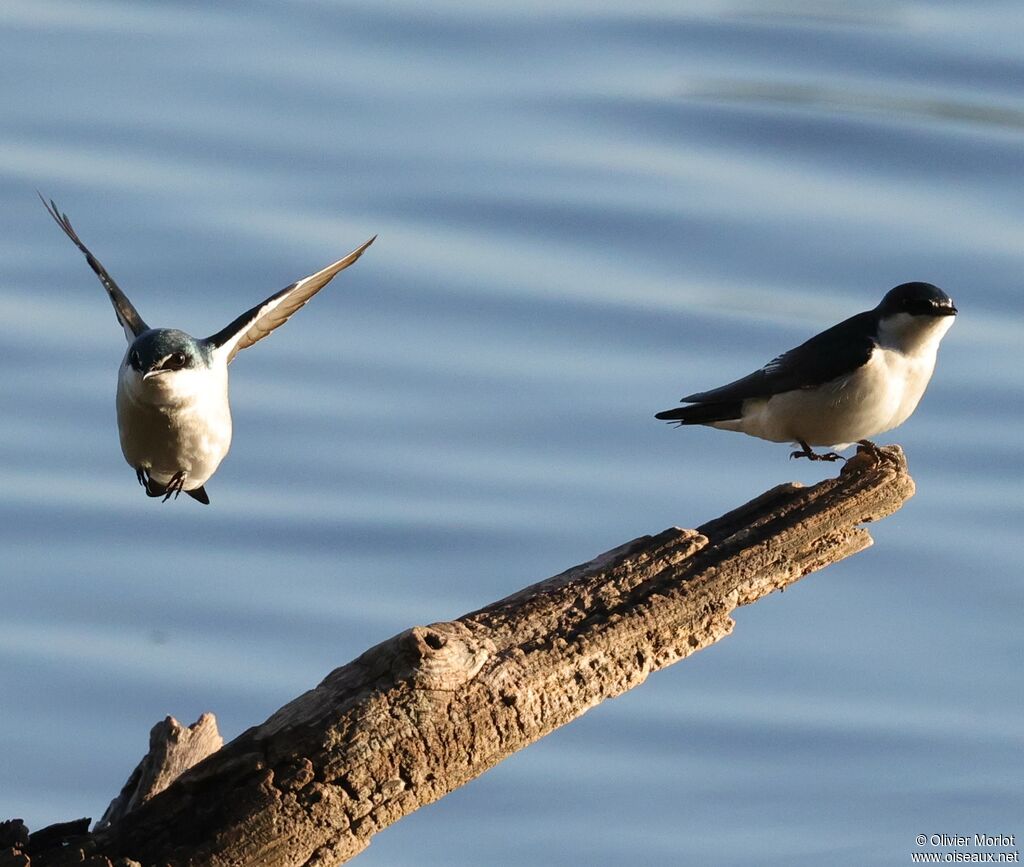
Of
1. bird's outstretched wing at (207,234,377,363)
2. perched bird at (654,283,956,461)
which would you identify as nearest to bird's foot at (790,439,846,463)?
perched bird at (654,283,956,461)

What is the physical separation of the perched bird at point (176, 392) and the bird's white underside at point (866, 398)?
202 centimetres

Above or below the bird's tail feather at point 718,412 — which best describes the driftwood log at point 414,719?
below

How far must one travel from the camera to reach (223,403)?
8.38 m

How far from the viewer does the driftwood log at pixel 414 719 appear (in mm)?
Answer: 5637

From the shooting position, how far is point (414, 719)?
572cm

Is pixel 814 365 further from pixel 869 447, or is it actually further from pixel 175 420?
pixel 175 420

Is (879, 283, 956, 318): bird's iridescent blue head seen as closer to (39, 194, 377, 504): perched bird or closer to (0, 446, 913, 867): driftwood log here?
(39, 194, 377, 504): perched bird

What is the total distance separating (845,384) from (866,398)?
0.11 m

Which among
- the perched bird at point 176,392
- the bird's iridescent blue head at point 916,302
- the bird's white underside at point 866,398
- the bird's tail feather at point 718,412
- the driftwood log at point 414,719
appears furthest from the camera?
the bird's tail feather at point 718,412

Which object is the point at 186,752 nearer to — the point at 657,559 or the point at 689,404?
the point at 657,559

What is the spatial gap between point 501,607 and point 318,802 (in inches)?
36.8

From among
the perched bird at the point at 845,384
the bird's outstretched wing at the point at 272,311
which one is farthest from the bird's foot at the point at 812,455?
the bird's outstretched wing at the point at 272,311

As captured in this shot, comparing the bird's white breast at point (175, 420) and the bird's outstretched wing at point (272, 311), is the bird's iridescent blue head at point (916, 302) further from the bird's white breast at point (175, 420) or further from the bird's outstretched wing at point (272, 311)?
the bird's white breast at point (175, 420)

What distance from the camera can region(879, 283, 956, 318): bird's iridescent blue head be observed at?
28.0ft
